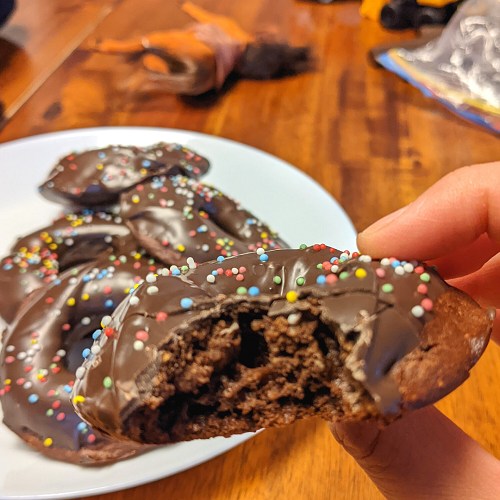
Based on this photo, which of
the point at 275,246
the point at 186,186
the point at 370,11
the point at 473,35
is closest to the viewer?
the point at 275,246

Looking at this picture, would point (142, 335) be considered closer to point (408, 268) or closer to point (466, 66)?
point (408, 268)

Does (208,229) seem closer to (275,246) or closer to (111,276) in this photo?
(275,246)

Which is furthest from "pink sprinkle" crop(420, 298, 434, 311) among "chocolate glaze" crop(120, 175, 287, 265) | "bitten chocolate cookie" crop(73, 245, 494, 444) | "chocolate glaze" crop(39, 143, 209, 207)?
"chocolate glaze" crop(39, 143, 209, 207)

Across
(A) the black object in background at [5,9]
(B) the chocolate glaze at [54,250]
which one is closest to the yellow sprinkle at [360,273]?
(B) the chocolate glaze at [54,250]

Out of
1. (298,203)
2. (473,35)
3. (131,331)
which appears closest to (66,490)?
(131,331)

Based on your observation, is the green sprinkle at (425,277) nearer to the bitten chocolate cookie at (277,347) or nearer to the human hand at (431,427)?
the bitten chocolate cookie at (277,347)
